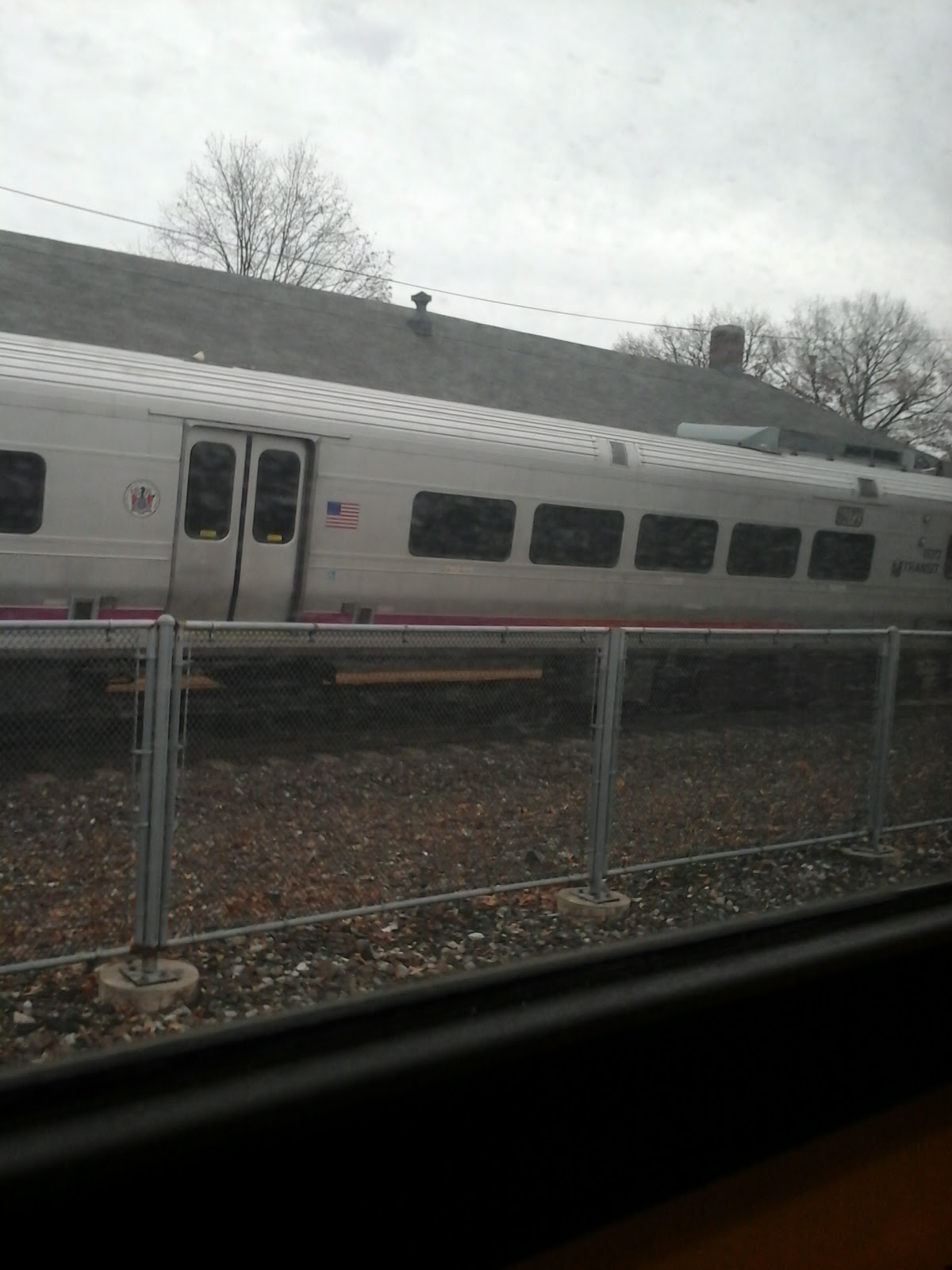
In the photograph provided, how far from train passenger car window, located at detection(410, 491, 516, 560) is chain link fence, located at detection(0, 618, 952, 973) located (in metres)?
3.98

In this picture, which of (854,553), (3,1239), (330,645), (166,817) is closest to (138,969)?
(166,817)

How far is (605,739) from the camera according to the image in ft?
15.8

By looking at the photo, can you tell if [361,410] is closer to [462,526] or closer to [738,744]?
[462,526]

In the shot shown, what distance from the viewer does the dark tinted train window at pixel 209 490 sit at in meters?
8.54

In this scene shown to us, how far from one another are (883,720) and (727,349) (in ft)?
6.45

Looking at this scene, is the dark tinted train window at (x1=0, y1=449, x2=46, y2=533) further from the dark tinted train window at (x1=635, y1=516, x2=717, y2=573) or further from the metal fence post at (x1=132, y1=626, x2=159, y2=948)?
the dark tinted train window at (x1=635, y1=516, x2=717, y2=573)

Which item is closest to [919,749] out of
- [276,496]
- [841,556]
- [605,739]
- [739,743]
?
[739,743]

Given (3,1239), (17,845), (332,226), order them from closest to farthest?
(3,1239) < (17,845) < (332,226)

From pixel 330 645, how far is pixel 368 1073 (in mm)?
2988

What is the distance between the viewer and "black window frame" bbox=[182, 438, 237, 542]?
852 centimetres

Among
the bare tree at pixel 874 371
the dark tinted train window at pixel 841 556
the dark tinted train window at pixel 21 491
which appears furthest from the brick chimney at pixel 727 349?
the dark tinted train window at pixel 841 556

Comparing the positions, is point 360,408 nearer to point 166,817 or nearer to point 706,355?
point 706,355

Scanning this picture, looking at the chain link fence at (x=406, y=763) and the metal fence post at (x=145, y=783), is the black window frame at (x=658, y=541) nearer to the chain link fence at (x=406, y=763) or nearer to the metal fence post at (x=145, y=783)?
the chain link fence at (x=406, y=763)

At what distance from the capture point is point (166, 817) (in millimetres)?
3664
